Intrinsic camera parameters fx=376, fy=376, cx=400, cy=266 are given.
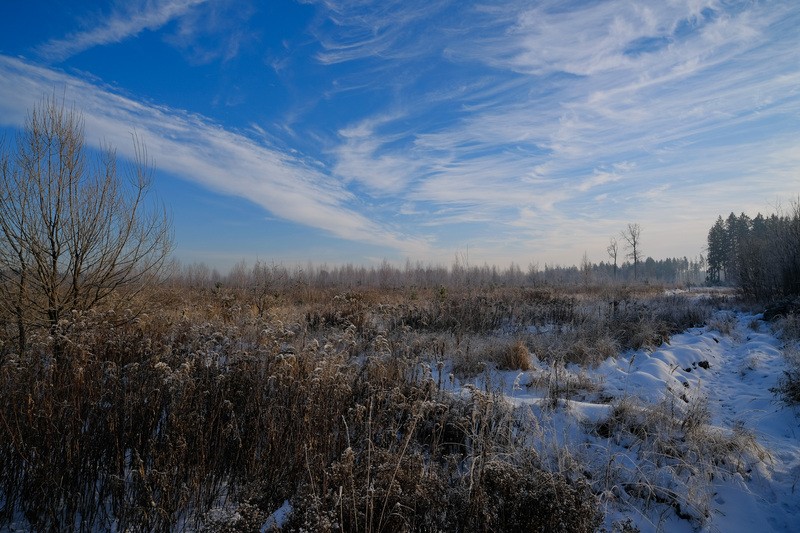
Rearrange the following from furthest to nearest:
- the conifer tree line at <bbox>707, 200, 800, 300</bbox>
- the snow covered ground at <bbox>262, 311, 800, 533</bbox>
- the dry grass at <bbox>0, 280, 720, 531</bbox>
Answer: the conifer tree line at <bbox>707, 200, 800, 300</bbox>, the snow covered ground at <bbox>262, 311, 800, 533</bbox>, the dry grass at <bbox>0, 280, 720, 531</bbox>

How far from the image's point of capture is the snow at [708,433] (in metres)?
2.93

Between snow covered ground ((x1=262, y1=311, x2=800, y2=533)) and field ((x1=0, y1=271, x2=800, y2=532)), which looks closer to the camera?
field ((x1=0, y1=271, x2=800, y2=532))

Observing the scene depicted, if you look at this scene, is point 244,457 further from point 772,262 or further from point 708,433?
point 772,262

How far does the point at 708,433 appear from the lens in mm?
3701


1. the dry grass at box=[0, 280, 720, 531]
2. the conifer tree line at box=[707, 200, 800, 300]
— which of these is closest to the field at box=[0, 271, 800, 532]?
the dry grass at box=[0, 280, 720, 531]

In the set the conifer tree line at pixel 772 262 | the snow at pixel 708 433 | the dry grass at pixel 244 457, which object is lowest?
the snow at pixel 708 433

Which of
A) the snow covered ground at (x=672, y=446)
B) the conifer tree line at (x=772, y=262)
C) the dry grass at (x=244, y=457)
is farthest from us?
the conifer tree line at (x=772, y=262)

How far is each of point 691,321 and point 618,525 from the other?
1082 centimetres

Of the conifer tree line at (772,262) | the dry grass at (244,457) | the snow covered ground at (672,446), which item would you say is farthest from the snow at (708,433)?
the conifer tree line at (772,262)

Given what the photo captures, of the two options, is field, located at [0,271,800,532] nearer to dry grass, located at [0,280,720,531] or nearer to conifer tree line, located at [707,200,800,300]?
dry grass, located at [0,280,720,531]

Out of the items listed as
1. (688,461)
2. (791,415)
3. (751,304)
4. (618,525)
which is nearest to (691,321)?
(751,304)

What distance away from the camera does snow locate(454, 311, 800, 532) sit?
293 centimetres

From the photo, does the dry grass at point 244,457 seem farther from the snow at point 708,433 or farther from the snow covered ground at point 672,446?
the snow at point 708,433

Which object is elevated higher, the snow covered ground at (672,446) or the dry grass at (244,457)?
the dry grass at (244,457)
